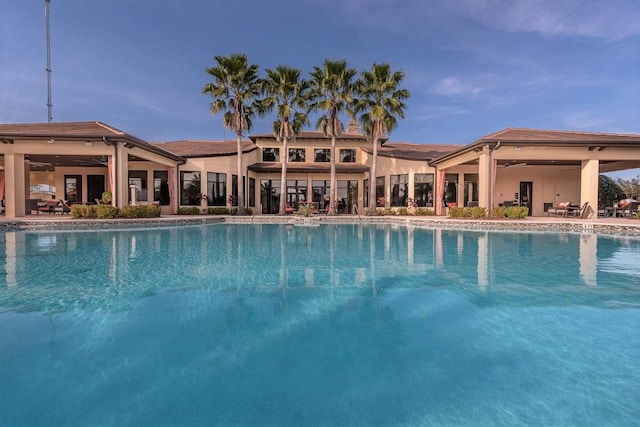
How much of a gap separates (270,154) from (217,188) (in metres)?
5.48

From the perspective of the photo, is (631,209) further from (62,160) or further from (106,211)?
(62,160)

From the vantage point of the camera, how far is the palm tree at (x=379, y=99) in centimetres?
2073

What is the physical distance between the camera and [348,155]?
26.7m

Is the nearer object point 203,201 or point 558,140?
point 558,140

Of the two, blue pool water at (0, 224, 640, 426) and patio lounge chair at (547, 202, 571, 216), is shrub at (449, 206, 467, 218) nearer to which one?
patio lounge chair at (547, 202, 571, 216)

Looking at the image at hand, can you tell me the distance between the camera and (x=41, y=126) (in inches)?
708

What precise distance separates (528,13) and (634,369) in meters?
17.6

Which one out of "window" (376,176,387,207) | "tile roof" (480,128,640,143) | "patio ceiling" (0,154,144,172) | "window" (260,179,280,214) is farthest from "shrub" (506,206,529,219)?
"patio ceiling" (0,154,144,172)

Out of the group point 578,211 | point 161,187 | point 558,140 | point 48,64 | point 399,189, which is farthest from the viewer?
point 48,64

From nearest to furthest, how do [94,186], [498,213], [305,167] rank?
[498,213] < [94,186] < [305,167]

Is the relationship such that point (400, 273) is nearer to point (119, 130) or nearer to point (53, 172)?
point (119, 130)

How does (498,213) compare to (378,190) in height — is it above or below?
below

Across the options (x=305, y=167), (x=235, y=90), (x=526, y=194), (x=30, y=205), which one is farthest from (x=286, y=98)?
(x=526, y=194)

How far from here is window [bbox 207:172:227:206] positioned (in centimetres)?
2261
